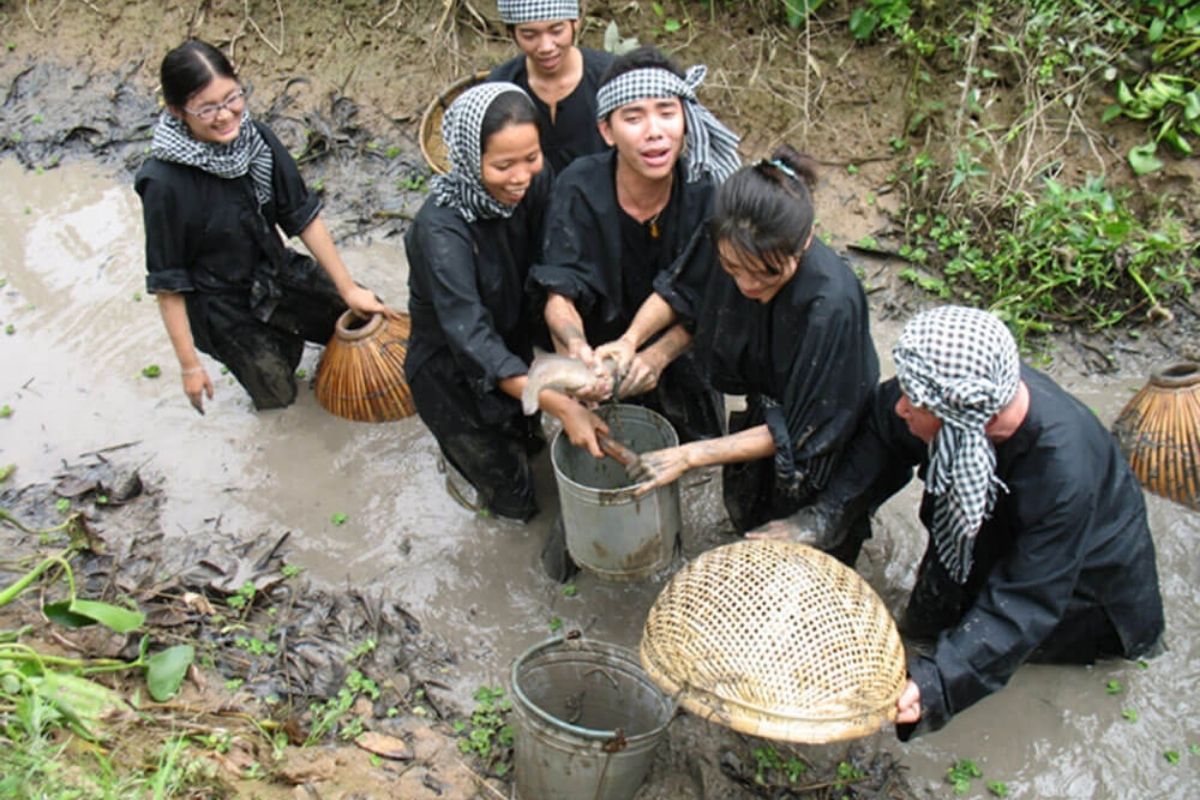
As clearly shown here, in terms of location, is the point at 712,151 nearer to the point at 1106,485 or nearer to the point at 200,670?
the point at 1106,485

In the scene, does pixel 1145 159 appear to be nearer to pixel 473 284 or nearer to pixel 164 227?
pixel 473 284

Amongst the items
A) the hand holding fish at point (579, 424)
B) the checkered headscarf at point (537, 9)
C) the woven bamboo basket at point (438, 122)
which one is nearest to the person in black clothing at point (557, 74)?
the checkered headscarf at point (537, 9)

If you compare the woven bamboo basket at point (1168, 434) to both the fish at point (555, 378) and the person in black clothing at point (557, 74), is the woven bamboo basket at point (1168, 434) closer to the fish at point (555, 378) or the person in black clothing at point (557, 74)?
the fish at point (555, 378)

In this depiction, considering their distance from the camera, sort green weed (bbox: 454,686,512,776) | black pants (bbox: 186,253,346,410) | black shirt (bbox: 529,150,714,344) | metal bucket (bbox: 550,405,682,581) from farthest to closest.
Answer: black pants (bbox: 186,253,346,410), black shirt (bbox: 529,150,714,344), green weed (bbox: 454,686,512,776), metal bucket (bbox: 550,405,682,581)

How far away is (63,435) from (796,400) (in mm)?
3584

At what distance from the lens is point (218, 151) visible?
4164 mm

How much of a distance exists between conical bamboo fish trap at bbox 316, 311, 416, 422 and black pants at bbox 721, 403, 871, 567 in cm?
160

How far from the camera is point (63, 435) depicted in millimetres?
5008

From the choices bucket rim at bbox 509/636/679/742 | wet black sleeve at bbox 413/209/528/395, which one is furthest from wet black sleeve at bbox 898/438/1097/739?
wet black sleeve at bbox 413/209/528/395

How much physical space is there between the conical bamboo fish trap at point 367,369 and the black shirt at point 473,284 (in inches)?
29.5

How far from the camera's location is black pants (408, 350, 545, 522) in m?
4.02

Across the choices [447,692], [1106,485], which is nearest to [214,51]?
[447,692]

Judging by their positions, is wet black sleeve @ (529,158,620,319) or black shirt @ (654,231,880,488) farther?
wet black sleeve @ (529,158,620,319)

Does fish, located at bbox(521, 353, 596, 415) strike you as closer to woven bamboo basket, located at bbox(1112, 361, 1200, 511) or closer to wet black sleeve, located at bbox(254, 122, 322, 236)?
wet black sleeve, located at bbox(254, 122, 322, 236)
